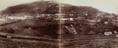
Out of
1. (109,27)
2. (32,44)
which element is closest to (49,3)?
(32,44)

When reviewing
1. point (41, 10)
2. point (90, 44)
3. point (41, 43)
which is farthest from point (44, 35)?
point (90, 44)

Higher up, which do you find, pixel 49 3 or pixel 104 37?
pixel 49 3

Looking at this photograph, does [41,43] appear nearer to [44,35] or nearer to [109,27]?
[44,35]

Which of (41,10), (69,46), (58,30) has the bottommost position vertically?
(69,46)

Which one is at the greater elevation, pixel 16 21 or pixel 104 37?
pixel 16 21

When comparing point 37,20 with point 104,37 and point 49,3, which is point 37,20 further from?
point 104,37
